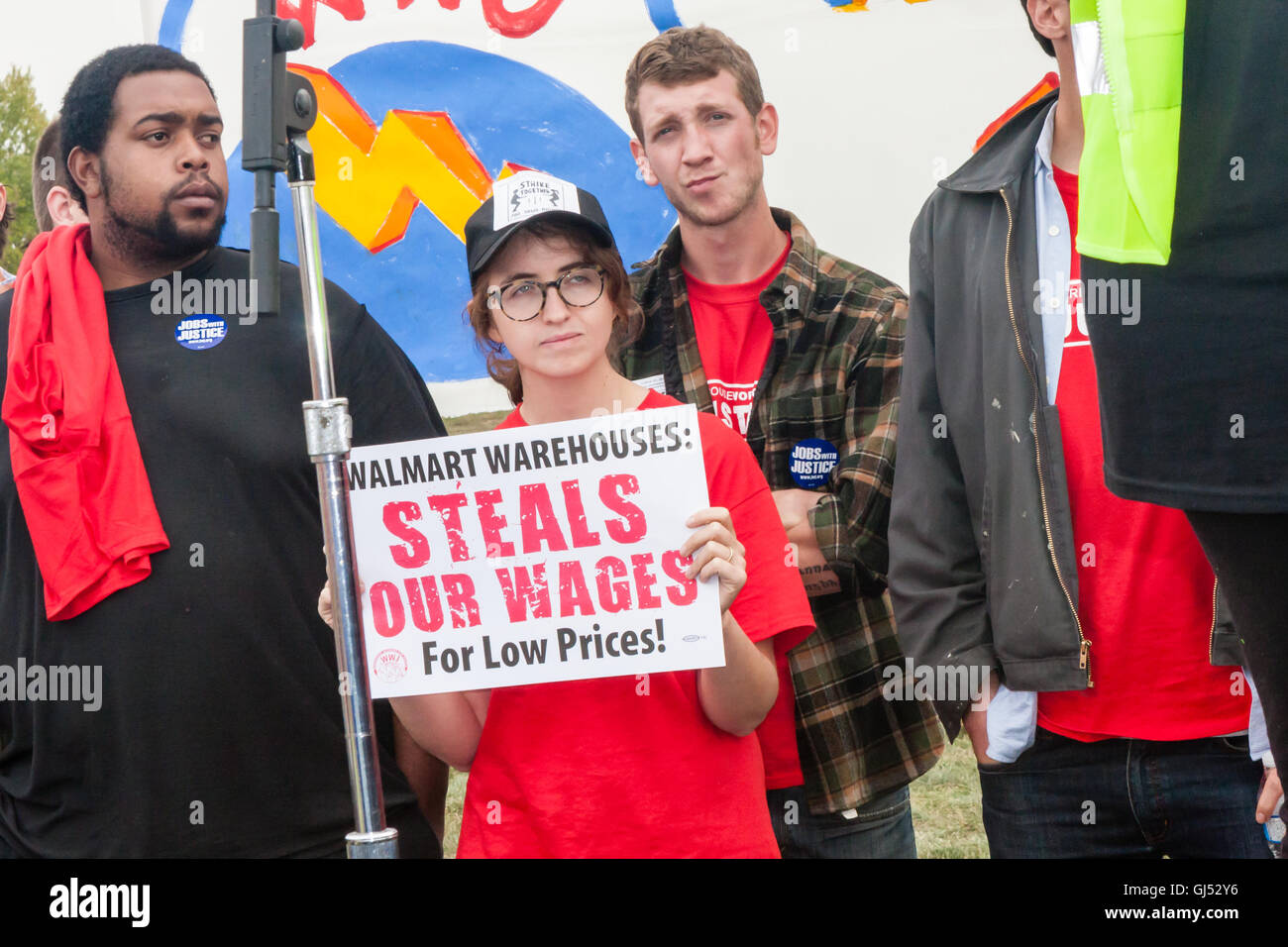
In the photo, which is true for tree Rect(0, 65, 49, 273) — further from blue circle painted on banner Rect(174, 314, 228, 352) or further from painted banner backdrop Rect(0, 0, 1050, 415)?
blue circle painted on banner Rect(174, 314, 228, 352)

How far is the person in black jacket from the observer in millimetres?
2131

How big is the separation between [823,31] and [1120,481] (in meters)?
1.70

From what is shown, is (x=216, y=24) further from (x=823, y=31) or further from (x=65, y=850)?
(x=65, y=850)

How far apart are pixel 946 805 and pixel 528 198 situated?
2102mm

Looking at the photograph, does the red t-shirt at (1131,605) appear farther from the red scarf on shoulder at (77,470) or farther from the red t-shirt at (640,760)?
the red scarf on shoulder at (77,470)

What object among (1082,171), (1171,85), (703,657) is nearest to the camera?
(1171,85)

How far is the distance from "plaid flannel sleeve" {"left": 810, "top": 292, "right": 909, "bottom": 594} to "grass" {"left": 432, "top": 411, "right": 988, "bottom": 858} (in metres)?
0.85

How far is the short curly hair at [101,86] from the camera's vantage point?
259 cm

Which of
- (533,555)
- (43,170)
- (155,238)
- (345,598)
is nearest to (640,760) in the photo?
(533,555)

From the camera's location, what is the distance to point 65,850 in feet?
7.73

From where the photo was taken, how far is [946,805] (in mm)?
3389

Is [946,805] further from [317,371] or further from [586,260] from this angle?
[317,371]
